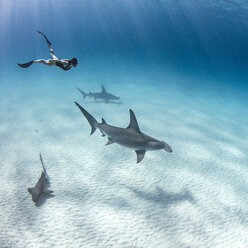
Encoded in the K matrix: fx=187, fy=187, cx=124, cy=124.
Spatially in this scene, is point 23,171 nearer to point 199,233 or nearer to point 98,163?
point 98,163

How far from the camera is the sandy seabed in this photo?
4168mm

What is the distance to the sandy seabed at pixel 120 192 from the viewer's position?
4.17 meters

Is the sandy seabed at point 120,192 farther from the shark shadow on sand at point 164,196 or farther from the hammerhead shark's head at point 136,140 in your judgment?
the hammerhead shark's head at point 136,140

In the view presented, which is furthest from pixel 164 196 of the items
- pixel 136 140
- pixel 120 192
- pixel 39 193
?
pixel 39 193

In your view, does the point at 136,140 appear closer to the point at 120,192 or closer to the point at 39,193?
the point at 120,192

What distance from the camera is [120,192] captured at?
5.46m

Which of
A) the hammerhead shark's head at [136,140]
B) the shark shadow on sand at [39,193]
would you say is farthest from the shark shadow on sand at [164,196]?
the shark shadow on sand at [39,193]

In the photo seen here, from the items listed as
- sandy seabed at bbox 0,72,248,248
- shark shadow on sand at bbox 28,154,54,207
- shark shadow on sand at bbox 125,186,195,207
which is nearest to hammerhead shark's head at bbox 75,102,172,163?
shark shadow on sand at bbox 125,186,195,207

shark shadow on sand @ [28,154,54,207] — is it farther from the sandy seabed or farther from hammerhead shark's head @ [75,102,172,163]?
hammerhead shark's head @ [75,102,172,163]

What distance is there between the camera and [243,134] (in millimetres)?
11859

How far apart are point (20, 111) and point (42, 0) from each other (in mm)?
39526

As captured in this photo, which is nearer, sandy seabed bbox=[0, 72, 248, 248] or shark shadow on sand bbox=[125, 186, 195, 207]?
sandy seabed bbox=[0, 72, 248, 248]

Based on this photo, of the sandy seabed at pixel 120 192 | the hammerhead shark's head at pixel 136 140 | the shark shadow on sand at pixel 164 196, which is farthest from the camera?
the shark shadow on sand at pixel 164 196

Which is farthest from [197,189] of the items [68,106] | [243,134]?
[68,106]
